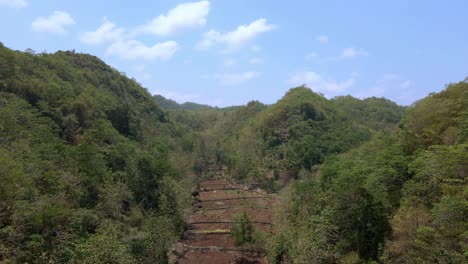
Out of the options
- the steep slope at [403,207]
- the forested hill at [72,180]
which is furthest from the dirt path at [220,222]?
the steep slope at [403,207]

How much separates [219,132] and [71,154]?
80.7 meters

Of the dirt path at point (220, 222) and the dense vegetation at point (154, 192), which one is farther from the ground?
the dense vegetation at point (154, 192)

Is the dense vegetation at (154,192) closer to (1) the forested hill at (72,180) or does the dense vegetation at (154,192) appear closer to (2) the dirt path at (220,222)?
(1) the forested hill at (72,180)

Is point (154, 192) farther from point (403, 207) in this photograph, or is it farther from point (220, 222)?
point (403, 207)

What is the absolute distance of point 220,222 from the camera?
1907 inches

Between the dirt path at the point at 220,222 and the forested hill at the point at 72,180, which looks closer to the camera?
the forested hill at the point at 72,180

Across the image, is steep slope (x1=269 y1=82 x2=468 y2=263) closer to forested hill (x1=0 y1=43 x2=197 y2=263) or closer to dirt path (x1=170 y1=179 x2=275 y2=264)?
dirt path (x1=170 y1=179 x2=275 y2=264)

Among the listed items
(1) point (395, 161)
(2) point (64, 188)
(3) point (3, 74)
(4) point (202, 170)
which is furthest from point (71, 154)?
(4) point (202, 170)

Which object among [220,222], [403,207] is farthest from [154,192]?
[403,207]

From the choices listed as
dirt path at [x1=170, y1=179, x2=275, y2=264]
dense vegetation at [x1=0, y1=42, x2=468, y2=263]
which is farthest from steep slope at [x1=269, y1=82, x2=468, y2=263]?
dirt path at [x1=170, y1=179, x2=275, y2=264]

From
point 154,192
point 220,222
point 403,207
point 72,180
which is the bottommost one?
point 220,222

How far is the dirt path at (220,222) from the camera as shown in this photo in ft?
119

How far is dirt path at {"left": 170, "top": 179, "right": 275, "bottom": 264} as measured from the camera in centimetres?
3628

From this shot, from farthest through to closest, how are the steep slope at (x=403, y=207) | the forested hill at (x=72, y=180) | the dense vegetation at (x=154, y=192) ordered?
the forested hill at (x=72, y=180) < the dense vegetation at (x=154, y=192) < the steep slope at (x=403, y=207)
